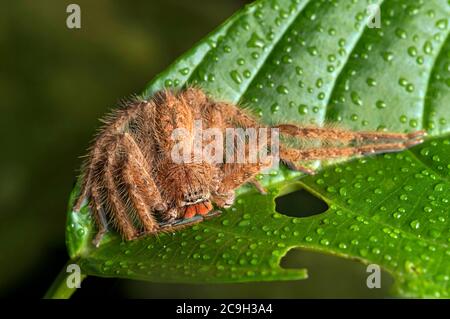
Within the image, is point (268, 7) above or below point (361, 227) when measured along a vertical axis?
above

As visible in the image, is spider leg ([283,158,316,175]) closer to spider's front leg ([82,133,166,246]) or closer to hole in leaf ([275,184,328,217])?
hole in leaf ([275,184,328,217])

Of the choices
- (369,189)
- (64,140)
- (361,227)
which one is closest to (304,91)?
(369,189)

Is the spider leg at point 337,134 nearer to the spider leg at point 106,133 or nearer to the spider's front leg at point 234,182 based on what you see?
the spider's front leg at point 234,182

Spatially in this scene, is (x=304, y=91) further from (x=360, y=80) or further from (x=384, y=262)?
(x=384, y=262)

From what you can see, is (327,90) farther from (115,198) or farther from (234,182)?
(115,198)

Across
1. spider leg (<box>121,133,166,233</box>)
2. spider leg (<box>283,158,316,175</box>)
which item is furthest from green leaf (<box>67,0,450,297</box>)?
spider leg (<box>121,133,166,233</box>)

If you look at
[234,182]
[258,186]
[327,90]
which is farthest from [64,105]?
[327,90]
